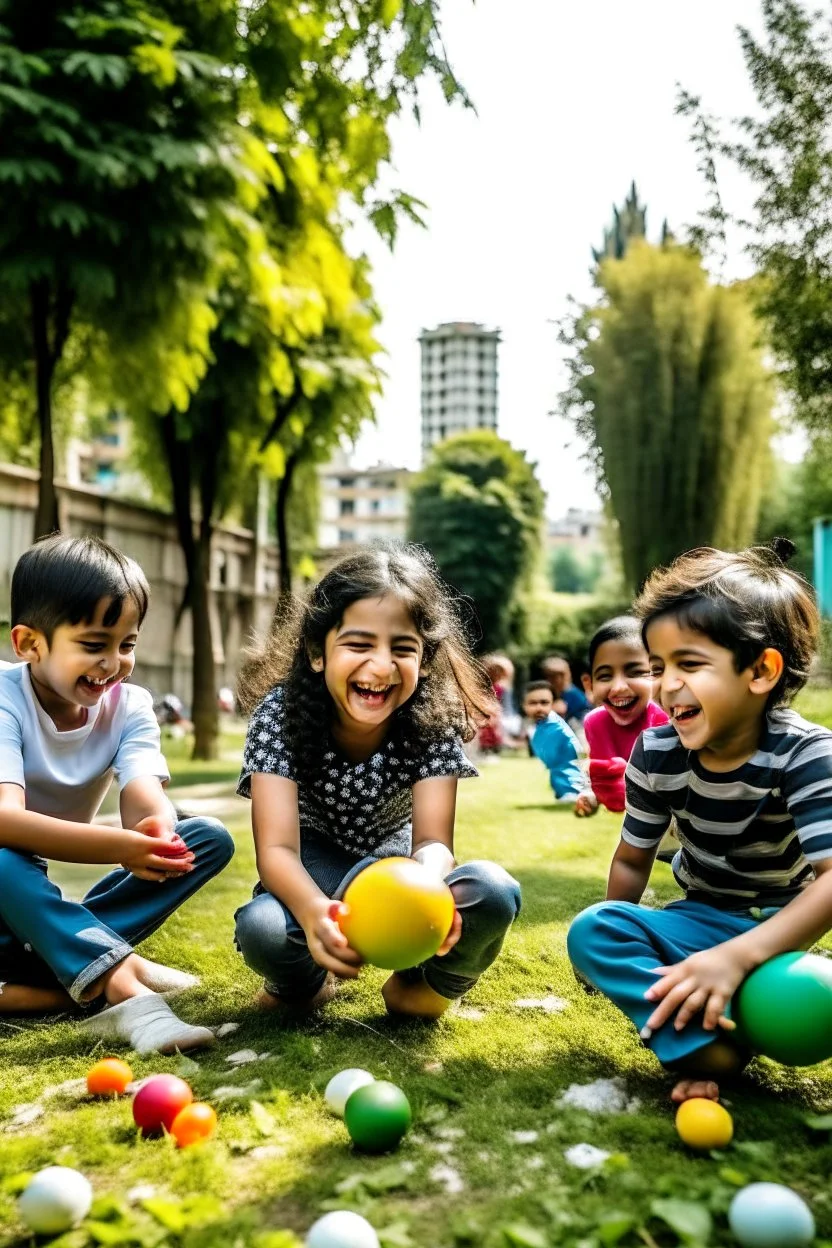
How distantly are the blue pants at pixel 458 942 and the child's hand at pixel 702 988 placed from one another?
19.6 inches

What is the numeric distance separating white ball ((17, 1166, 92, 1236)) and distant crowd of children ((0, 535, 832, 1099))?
74 centimetres

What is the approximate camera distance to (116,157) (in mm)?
6801

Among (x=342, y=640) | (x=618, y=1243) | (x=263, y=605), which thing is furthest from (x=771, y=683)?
(x=263, y=605)

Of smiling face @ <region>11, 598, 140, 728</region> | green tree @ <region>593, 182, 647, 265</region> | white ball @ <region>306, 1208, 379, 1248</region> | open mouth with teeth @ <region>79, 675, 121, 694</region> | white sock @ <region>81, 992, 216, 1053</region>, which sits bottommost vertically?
white sock @ <region>81, 992, 216, 1053</region>

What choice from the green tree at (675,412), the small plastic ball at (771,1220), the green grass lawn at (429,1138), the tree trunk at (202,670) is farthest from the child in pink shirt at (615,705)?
the green tree at (675,412)

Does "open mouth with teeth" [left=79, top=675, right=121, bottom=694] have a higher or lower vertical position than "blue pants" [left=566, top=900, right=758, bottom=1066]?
higher

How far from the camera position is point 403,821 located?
10.4ft

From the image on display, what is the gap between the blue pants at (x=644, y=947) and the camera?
216cm

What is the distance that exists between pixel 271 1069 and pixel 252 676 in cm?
122

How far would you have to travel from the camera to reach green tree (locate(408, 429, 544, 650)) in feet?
113

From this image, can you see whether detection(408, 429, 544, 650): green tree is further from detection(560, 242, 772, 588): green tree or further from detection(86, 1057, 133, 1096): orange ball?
detection(86, 1057, 133, 1096): orange ball

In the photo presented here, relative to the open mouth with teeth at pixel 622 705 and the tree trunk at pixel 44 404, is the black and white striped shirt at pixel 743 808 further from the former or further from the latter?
the tree trunk at pixel 44 404

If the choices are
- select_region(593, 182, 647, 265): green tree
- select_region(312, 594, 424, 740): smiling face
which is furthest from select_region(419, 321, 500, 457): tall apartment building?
select_region(312, 594, 424, 740): smiling face

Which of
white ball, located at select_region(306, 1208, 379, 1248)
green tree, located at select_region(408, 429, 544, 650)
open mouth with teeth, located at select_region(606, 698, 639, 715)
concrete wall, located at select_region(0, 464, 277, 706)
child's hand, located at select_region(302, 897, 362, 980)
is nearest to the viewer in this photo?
white ball, located at select_region(306, 1208, 379, 1248)
